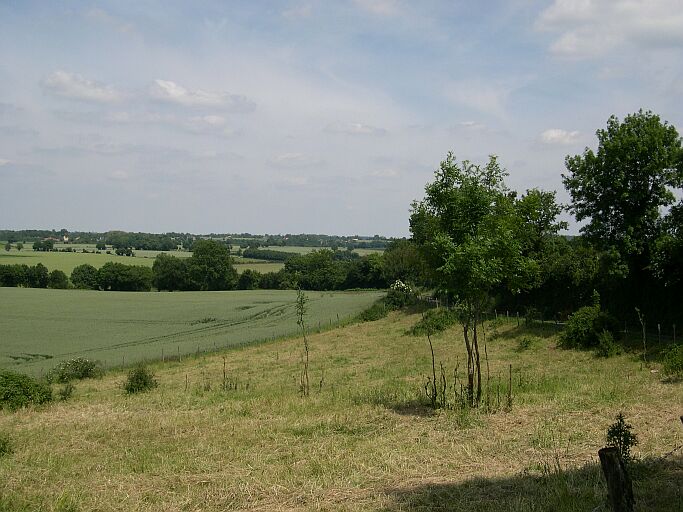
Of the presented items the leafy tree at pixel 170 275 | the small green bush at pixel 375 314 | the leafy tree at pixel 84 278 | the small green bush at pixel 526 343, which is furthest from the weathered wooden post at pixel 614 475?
the leafy tree at pixel 84 278

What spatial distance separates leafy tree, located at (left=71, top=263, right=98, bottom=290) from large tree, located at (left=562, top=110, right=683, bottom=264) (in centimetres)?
Answer: 9686

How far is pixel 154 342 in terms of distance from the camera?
46.0m

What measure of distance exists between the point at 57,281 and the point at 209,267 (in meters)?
27.7

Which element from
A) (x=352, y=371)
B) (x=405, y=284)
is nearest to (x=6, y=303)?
(x=405, y=284)

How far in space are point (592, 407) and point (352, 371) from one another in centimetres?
1456

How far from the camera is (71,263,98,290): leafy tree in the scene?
106688mm

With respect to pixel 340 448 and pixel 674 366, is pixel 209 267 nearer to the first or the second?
pixel 674 366

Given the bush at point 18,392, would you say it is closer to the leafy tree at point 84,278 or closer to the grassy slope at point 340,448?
the grassy slope at point 340,448

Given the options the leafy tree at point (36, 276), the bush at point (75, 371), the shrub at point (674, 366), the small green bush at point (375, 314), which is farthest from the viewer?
the leafy tree at point (36, 276)

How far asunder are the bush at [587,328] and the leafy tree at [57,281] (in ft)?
326

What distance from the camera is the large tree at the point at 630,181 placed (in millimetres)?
29078

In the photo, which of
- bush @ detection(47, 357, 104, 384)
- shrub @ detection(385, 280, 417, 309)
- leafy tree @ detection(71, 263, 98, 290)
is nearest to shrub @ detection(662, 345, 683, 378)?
bush @ detection(47, 357, 104, 384)

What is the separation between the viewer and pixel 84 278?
107125 mm

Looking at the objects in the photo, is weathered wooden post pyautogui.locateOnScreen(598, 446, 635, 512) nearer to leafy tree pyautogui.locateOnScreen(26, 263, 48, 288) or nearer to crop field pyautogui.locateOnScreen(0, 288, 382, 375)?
crop field pyautogui.locateOnScreen(0, 288, 382, 375)
